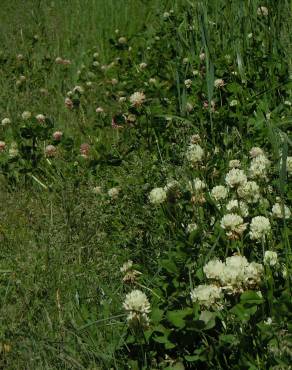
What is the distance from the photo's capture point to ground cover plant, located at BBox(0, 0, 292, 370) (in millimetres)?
1870

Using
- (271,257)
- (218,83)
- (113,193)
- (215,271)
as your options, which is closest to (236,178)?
(271,257)

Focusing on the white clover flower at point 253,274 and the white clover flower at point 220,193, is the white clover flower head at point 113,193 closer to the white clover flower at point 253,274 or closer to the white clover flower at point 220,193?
the white clover flower at point 220,193

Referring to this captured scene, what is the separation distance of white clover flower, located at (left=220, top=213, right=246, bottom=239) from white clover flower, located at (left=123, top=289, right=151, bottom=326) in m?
0.36

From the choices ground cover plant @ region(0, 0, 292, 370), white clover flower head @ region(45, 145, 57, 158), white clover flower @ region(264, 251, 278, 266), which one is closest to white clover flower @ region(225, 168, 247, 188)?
ground cover plant @ region(0, 0, 292, 370)

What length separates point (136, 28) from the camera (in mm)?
6090

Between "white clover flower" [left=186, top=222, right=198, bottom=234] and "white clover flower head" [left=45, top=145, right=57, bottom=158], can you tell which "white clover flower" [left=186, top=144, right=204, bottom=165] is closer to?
"white clover flower" [left=186, top=222, right=198, bottom=234]

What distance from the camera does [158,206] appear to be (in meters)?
2.62

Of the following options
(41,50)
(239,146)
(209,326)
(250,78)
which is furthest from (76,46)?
(209,326)

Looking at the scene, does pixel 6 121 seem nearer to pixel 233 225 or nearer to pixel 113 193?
pixel 113 193

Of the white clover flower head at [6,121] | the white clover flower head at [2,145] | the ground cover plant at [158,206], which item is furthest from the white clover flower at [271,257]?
the white clover flower head at [6,121]

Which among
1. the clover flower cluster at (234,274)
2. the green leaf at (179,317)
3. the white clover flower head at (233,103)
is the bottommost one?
the white clover flower head at (233,103)

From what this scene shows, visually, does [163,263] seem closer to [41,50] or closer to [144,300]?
[144,300]

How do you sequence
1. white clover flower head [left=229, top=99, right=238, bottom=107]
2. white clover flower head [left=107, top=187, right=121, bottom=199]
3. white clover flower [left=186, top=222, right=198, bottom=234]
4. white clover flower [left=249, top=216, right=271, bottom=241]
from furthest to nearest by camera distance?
white clover flower head [left=229, top=99, right=238, bottom=107] → white clover flower head [left=107, top=187, right=121, bottom=199] → white clover flower [left=186, top=222, right=198, bottom=234] → white clover flower [left=249, top=216, right=271, bottom=241]

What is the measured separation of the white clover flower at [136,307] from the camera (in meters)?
1.82
